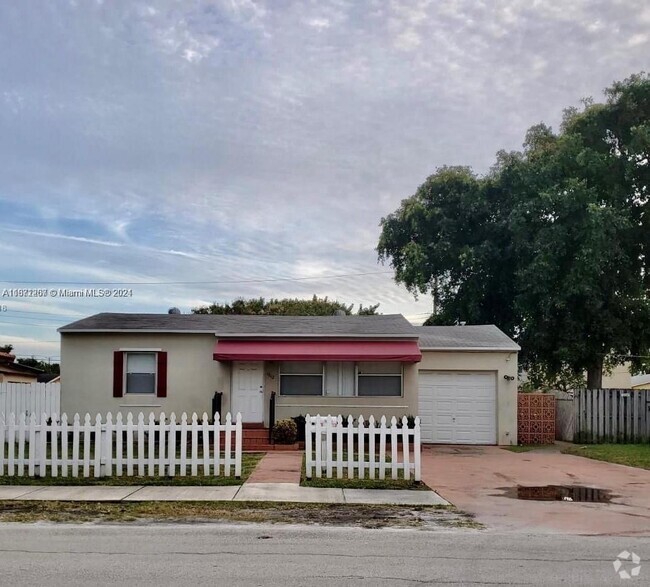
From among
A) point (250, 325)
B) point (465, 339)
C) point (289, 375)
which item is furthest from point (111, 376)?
point (465, 339)

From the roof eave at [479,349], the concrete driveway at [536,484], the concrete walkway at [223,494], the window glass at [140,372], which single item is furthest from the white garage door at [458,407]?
the concrete walkway at [223,494]

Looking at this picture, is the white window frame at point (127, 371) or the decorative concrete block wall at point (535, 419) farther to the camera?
Result: the decorative concrete block wall at point (535, 419)

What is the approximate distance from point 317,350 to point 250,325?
286 centimetres

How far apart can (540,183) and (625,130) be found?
4056 mm

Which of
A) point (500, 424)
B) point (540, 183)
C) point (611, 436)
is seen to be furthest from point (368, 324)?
point (540, 183)

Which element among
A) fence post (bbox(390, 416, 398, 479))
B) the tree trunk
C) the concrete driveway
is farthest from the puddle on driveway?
the tree trunk

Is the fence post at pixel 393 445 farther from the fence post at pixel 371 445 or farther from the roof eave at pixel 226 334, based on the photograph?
the roof eave at pixel 226 334

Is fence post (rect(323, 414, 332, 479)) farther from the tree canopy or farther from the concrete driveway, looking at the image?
the tree canopy

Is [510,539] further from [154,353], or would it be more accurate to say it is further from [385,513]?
[154,353]

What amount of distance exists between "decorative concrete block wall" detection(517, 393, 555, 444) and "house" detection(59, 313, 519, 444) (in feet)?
1.74

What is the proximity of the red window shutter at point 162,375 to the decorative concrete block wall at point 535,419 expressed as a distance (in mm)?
10711

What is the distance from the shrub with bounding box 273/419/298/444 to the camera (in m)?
18.6

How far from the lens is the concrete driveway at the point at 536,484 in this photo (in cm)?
881

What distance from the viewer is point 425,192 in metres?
33.1
